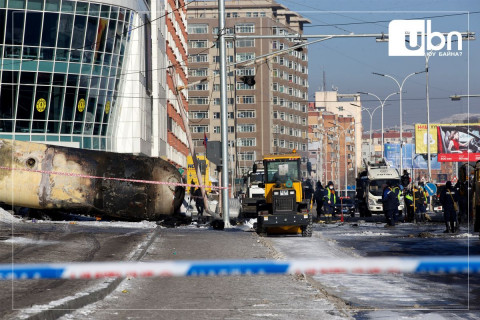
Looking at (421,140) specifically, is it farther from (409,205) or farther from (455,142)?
(409,205)

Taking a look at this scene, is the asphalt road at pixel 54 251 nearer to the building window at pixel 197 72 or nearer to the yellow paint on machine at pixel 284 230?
the yellow paint on machine at pixel 284 230

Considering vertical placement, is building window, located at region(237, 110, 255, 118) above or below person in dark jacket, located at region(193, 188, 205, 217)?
above

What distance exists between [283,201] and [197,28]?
12529cm

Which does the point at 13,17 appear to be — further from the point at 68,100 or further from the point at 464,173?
the point at 464,173

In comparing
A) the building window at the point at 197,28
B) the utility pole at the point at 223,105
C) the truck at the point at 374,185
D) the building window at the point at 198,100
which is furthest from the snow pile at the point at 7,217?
the building window at the point at 198,100

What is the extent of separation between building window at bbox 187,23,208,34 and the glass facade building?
305 ft

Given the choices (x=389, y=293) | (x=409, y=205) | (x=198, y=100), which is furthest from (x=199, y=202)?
(x=198, y=100)

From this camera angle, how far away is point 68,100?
4972 cm

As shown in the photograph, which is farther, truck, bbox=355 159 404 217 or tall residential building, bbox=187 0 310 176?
tall residential building, bbox=187 0 310 176

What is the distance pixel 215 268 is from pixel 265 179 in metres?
21.6

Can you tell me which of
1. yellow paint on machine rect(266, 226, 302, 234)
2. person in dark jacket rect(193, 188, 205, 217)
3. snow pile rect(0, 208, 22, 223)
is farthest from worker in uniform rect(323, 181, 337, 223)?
snow pile rect(0, 208, 22, 223)

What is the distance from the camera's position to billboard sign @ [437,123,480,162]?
297 feet

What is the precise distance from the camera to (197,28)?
146375 mm

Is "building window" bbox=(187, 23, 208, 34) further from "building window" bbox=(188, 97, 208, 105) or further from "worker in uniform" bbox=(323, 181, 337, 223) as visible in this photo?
"worker in uniform" bbox=(323, 181, 337, 223)
